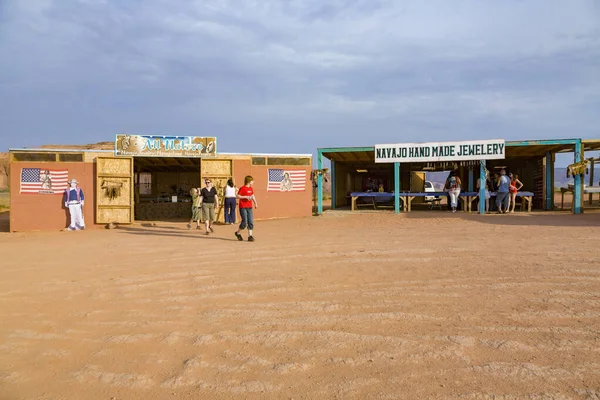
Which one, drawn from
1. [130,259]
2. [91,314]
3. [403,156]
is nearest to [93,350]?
[91,314]

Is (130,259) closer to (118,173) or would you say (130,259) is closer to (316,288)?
(316,288)

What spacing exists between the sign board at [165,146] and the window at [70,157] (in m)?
1.09

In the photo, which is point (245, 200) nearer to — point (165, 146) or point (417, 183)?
point (165, 146)

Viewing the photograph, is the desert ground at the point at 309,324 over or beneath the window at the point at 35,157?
beneath

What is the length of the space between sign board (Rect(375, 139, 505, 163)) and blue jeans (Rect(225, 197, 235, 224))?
5.92 metres

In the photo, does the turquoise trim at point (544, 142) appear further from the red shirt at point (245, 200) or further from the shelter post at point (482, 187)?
the red shirt at point (245, 200)

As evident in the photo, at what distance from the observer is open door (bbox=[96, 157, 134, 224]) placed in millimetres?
14078

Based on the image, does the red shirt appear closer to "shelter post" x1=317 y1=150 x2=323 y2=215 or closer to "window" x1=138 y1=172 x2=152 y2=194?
"shelter post" x1=317 y1=150 x2=323 y2=215

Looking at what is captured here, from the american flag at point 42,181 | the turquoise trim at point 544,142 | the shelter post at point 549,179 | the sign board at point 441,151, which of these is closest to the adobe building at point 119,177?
the american flag at point 42,181

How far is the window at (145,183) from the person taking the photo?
901 inches

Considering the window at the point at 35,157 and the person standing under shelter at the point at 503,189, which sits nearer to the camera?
the window at the point at 35,157

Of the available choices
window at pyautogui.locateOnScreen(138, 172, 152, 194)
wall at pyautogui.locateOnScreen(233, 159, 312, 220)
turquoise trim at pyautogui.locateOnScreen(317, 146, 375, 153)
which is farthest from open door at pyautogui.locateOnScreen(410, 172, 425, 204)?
window at pyautogui.locateOnScreen(138, 172, 152, 194)

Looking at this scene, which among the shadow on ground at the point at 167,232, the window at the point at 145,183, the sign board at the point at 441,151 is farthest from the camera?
the window at the point at 145,183

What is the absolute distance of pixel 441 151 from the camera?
1627 centimetres
